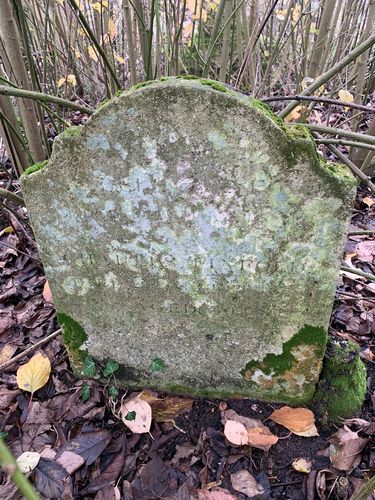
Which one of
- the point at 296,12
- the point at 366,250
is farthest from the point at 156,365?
the point at 296,12

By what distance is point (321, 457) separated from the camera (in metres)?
1.69

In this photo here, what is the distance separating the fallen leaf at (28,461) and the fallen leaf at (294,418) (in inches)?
38.1

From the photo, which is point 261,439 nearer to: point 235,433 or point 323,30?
point 235,433

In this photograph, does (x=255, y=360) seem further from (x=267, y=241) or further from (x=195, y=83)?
(x=195, y=83)

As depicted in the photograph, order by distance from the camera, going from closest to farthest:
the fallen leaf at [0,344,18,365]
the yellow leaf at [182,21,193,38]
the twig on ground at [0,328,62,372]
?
the twig on ground at [0,328,62,372], the fallen leaf at [0,344,18,365], the yellow leaf at [182,21,193,38]

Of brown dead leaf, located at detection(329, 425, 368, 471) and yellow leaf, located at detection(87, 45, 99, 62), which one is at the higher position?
yellow leaf, located at detection(87, 45, 99, 62)

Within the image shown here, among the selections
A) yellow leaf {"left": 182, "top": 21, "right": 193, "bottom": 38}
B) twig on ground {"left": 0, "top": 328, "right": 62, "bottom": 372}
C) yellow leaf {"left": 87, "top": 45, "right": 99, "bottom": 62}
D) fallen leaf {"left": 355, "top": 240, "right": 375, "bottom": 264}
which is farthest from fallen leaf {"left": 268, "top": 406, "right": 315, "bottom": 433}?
yellow leaf {"left": 182, "top": 21, "right": 193, "bottom": 38}

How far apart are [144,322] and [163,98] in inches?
36.5

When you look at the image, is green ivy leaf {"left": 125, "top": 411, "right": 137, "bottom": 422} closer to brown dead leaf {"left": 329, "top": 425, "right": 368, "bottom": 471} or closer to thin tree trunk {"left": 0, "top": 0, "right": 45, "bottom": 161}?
brown dead leaf {"left": 329, "top": 425, "right": 368, "bottom": 471}

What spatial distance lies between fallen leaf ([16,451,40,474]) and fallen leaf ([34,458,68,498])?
22 millimetres

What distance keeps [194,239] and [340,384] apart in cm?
89

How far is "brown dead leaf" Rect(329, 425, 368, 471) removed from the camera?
5.41 ft

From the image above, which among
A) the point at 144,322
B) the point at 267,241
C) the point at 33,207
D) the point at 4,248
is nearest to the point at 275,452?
the point at 144,322

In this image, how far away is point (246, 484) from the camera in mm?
1623
